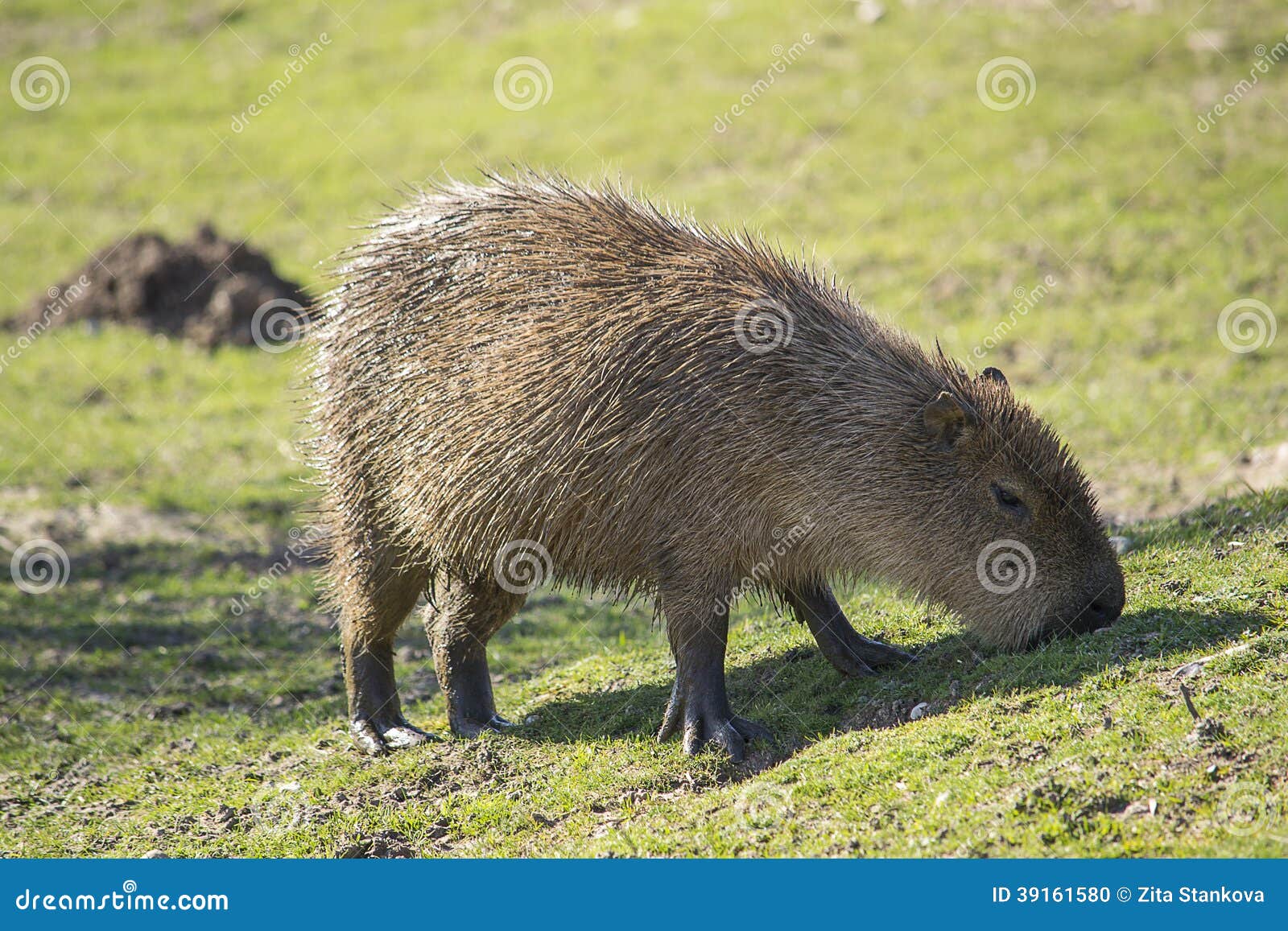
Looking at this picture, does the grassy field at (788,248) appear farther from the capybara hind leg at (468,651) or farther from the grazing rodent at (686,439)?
the grazing rodent at (686,439)

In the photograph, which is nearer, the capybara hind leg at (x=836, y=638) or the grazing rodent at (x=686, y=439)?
the grazing rodent at (x=686, y=439)

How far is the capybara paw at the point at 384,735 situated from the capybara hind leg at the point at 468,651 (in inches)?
8.0

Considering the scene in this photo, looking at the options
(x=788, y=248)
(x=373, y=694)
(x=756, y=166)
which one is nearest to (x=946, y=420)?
(x=373, y=694)

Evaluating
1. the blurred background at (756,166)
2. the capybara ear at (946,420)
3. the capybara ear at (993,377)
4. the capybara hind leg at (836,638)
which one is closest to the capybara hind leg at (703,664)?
the capybara hind leg at (836,638)

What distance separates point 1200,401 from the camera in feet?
35.1

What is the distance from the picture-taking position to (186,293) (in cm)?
1503

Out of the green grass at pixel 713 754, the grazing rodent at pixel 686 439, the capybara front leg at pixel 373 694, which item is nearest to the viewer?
the green grass at pixel 713 754

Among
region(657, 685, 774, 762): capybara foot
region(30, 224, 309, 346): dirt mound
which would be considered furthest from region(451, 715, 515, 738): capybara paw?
region(30, 224, 309, 346): dirt mound

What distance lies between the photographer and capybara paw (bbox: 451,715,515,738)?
6531 mm

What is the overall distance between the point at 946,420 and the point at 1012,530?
1.75ft

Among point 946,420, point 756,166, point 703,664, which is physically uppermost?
point 756,166

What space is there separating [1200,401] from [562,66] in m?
12.2

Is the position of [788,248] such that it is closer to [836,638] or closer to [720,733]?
[836,638]

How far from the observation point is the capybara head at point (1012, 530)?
5.29m
